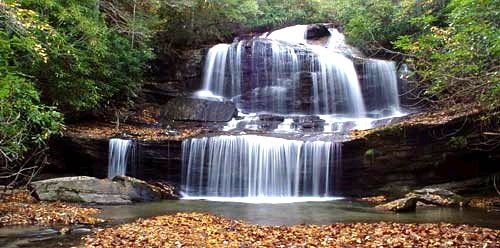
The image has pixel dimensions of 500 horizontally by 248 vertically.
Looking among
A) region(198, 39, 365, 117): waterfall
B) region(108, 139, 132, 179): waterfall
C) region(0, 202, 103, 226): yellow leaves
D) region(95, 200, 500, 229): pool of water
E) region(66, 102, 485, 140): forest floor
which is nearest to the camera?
region(0, 202, 103, 226): yellow leaves

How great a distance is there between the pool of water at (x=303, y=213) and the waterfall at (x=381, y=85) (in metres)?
8.76

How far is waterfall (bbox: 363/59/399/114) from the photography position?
21.2 m

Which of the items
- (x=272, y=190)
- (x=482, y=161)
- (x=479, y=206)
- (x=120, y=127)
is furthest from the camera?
(x=120, y=127)

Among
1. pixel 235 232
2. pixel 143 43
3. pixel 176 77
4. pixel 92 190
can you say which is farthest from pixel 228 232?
pixel 176 77

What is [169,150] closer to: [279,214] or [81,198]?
[81,198]

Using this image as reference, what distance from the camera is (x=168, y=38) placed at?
24.1 metres

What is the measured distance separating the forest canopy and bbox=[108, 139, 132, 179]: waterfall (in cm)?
179

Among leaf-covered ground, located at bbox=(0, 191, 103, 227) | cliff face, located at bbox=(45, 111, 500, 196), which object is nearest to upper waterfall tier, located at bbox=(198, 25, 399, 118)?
cliff face, located at bbox=(45, 111, 500, 196)

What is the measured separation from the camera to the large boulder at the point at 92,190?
12250 mm

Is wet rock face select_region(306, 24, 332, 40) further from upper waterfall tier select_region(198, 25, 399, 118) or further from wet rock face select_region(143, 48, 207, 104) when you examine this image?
wet rock face select_region(143, 48, 207, 104)

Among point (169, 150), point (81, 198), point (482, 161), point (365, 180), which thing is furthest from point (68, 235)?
point (482, 161)

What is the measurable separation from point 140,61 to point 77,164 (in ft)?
19.0

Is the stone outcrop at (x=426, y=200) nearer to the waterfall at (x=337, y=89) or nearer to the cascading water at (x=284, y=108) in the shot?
the cascading water at (x=284, y=108)

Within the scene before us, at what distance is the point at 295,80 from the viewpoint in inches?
879
